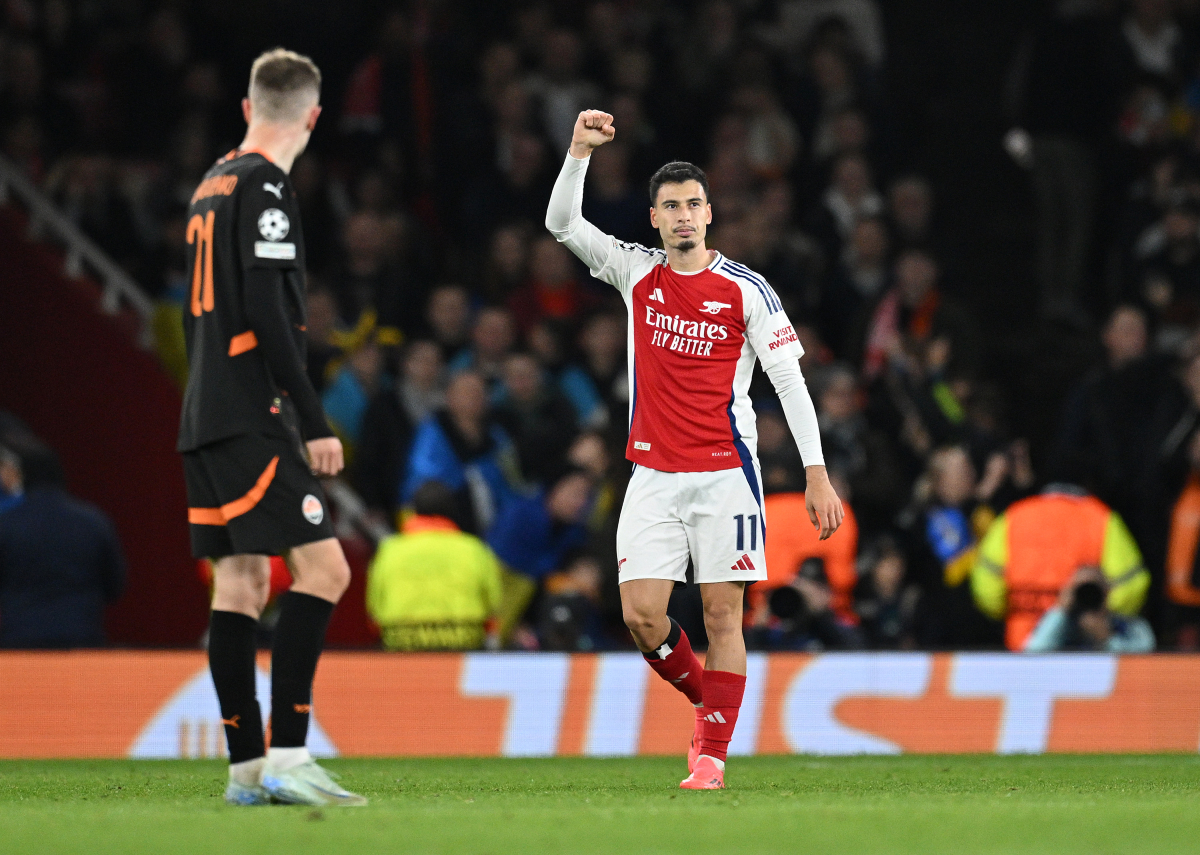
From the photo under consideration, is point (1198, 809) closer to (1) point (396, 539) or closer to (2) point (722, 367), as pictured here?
(2) point (722, 367)

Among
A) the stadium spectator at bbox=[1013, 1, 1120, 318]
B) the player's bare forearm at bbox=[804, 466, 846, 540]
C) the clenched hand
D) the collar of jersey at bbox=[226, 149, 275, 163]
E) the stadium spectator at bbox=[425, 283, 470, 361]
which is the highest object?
the stadium spectator at bbox=[1013, 1, 1120, 318]

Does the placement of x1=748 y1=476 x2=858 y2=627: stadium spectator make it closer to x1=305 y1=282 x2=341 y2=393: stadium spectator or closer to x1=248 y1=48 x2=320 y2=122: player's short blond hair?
x1=305 y1=282 x2=341 y2=393: stadium spectator

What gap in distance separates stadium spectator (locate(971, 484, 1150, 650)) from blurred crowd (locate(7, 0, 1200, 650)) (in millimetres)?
17

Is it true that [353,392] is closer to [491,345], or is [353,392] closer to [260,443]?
[491,345]

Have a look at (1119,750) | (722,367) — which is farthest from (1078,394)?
(722,367)

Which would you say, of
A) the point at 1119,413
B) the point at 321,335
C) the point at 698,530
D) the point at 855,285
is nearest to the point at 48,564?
the point at 321,335

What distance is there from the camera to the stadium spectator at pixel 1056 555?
399 inches

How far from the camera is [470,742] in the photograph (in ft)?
30.9

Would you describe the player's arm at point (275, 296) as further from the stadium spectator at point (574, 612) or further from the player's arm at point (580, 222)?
the stadium spectator at point (574, 612)

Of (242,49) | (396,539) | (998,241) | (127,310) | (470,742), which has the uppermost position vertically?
(242,49)

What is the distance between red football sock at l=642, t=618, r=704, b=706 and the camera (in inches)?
272

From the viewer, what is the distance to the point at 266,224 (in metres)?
5.44

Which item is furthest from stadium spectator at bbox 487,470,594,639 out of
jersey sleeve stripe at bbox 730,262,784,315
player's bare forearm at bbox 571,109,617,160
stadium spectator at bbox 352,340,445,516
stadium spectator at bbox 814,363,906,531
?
player's bare forearm at bbox 571,109,617,160

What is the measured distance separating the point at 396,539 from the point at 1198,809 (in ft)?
17.7
